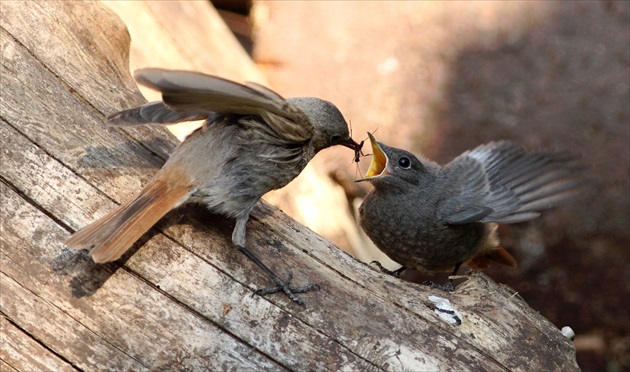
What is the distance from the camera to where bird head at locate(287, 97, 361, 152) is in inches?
147

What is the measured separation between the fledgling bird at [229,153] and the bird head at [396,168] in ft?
3.70

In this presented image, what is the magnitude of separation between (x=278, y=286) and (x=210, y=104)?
32.9 inches

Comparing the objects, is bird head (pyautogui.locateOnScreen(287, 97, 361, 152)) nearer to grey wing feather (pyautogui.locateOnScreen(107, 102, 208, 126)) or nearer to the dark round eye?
grey wing feather (pyautogui.locateOnScreen(107, 102, 208, 126))

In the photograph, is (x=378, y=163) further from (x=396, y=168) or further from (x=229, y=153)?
(x=229, y=153)

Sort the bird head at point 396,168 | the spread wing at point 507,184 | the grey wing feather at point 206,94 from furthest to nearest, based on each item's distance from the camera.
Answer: the bird head at point 396,168 → the spread wing at point 507,184 → the grey wing feather at point 206,94

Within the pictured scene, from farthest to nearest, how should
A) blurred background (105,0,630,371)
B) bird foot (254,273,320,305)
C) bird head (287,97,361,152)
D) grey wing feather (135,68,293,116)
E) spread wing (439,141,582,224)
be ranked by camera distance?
blurred background (105,0,630,371) → spread wing (439,141,582,224) → bird head (287,97,361,152) → bird foot (254,273,320,305) → grey wing feather (135,68,293,116)

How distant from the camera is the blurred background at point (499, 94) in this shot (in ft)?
19.2

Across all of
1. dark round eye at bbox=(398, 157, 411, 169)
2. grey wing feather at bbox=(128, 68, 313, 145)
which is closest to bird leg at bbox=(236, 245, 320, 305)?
Result: grey wing feather at bbox=(128, 68, 313, 145)

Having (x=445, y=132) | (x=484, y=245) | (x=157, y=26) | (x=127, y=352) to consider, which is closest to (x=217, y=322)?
(x=127, y=352)

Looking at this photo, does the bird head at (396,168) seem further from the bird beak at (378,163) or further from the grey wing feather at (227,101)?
the grey wing feather at (227,101)

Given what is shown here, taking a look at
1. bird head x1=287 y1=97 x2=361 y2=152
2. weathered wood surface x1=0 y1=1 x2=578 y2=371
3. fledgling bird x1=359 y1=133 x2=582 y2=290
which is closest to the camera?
weathered wood surface x1=0 y1=1 x2=578 y2=371

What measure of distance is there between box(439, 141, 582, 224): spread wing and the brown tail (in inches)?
77.6

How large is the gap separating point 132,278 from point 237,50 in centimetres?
312

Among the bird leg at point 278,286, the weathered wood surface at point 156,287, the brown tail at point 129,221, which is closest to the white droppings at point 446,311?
the weathered wood surface at point 156,287
